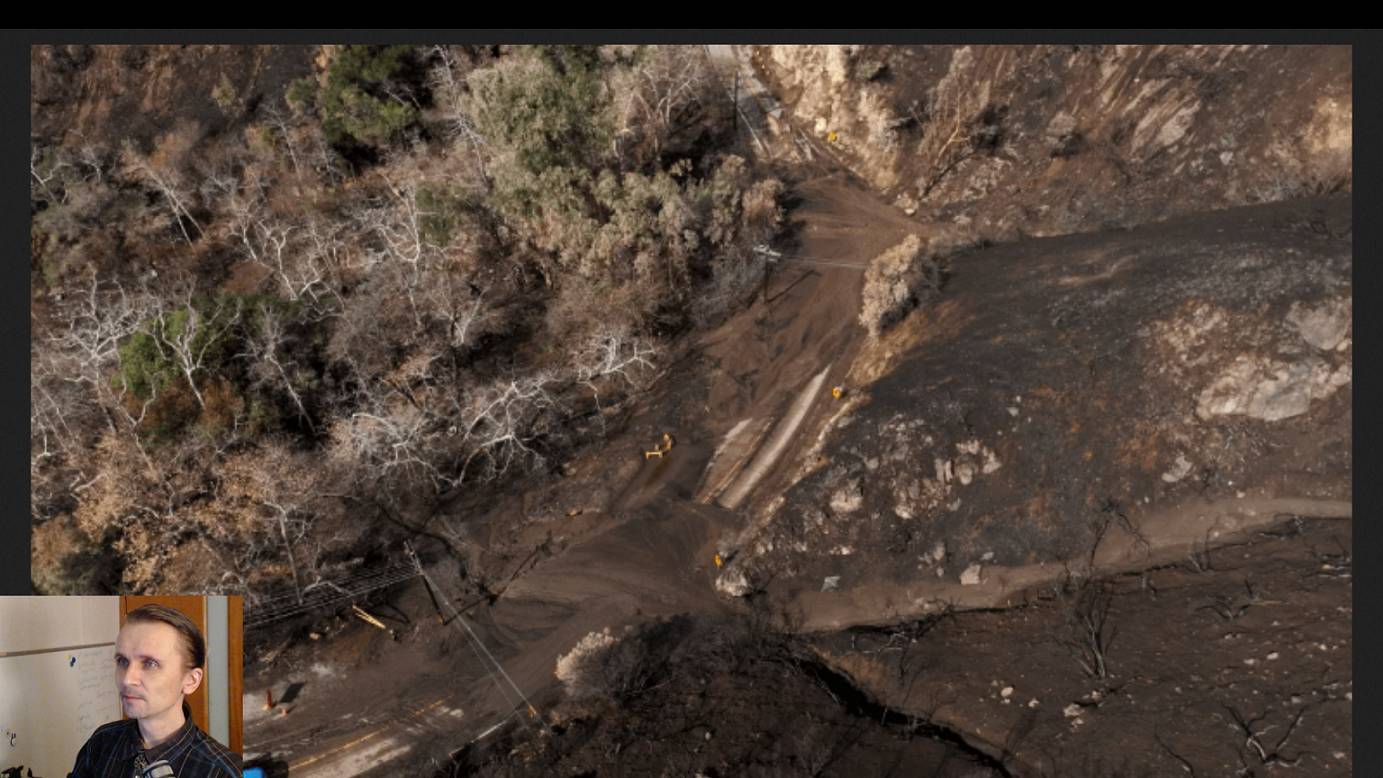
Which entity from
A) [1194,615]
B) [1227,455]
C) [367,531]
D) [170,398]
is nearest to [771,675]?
[1194,615]

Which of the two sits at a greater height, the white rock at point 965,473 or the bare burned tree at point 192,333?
the bare burned tree at point 192,333

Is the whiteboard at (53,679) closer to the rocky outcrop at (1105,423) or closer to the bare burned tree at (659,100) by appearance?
the rocky outcrop at (1105,423)

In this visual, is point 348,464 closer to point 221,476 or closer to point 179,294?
point 221,476

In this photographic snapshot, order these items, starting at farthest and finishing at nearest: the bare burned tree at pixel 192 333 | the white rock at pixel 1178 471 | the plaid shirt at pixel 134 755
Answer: the bare burned tree at pixel 192 333 → the white rock at pixel 1178 471 → the plaid shirt at pixel 134 755

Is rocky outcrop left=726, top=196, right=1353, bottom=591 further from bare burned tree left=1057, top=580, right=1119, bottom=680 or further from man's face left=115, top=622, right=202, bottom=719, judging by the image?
man's face left=115, top=622, right=202, bottom=719

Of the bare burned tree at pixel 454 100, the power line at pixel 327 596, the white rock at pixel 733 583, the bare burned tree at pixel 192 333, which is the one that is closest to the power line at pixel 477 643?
the power line at pixel 327 596

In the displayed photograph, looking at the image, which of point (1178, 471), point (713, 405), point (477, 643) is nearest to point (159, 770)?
point (477, 643)
